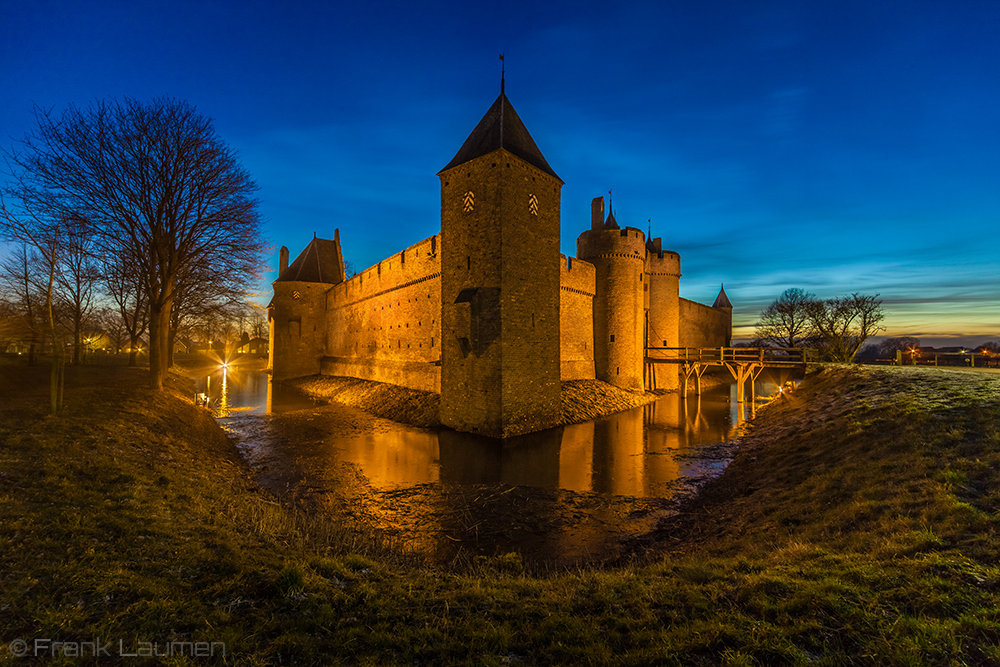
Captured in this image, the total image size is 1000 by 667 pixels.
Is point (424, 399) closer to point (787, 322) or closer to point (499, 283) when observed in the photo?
point (499, 283)

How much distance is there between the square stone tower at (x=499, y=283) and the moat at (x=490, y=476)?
113 cm

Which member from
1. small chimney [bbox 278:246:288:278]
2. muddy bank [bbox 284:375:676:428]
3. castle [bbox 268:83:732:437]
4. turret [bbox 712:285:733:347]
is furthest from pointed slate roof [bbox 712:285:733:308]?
small chimney [bbox 278:246:288:278]

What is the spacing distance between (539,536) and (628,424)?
9.96m

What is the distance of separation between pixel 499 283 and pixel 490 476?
5919 mm

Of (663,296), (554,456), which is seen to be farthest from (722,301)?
(554,456)

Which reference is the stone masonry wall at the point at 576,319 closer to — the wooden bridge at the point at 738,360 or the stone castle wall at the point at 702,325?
the wooden bridge at the point at 738,360

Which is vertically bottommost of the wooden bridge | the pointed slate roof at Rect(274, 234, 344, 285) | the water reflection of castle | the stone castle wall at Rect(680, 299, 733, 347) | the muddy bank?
the water reflection of castle

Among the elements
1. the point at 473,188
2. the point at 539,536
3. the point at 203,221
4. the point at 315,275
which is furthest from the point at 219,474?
the point at 315,275

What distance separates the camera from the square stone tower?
39.9 ft

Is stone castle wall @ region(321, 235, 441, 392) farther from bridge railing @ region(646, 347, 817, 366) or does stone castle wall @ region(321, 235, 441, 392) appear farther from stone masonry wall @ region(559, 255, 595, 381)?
bridge railing @ region(646, 347, 817, 366)

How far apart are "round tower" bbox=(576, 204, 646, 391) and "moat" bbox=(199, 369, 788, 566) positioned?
502 centimetres

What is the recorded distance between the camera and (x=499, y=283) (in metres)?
12.1

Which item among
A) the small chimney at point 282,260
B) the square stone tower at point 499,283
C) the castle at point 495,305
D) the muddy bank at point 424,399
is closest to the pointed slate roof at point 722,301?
the castle at point 495,305

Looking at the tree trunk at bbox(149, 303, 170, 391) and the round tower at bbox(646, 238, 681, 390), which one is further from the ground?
the round tower at bbox(646, 238, 681, 390)
